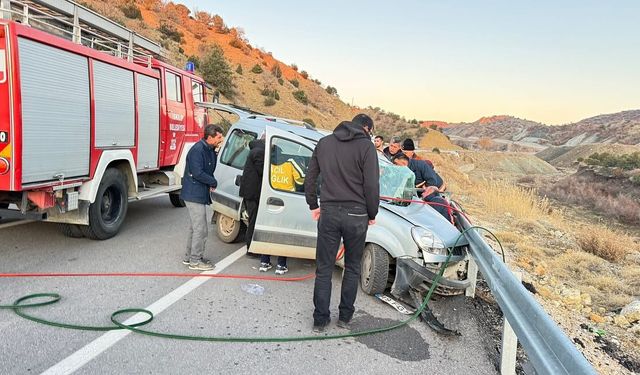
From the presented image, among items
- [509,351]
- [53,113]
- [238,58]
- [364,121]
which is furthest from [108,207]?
[238,58]

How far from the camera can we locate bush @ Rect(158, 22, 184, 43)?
4172 centimetres

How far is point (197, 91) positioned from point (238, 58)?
41.6 meters

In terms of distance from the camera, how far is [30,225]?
7.28 meters

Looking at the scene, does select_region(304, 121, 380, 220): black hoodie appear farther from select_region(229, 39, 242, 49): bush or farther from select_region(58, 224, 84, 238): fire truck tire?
select_region(229, 39, 242, 49): bush

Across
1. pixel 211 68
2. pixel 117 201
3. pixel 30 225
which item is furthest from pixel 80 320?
pixel 211 68

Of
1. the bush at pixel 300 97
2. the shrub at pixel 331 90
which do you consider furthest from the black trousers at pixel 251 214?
the shrub at pixel 331 90

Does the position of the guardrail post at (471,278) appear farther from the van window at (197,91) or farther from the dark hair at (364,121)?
the van window at (197,91)

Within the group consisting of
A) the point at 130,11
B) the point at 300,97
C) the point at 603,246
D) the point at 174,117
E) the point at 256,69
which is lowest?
the point at 603,246

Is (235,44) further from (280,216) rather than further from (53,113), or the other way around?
(280,216)

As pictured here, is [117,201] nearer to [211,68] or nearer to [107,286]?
[107,286]

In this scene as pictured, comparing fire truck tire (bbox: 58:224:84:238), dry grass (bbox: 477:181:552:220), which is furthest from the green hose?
dry grass (bbox: 477:181:552:220)

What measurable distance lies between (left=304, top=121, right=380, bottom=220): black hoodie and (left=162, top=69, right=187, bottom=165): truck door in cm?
534

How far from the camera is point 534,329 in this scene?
3.03 metres

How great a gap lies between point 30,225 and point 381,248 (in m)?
5.52
